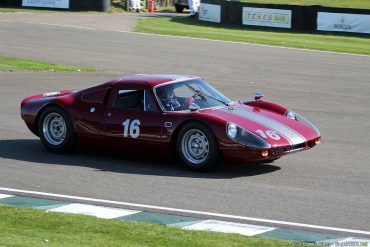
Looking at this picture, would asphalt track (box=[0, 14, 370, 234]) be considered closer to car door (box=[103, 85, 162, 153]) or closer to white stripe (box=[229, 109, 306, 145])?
car door (box=[103, 85, 162, 153])

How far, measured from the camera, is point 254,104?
41.4 feet

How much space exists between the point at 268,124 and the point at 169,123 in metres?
1.37

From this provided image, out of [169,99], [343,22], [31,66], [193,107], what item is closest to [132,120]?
[169,99]

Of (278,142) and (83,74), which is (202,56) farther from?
(278,142)

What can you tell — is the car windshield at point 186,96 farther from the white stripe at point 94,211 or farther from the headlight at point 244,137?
the white stripe at point 94,211

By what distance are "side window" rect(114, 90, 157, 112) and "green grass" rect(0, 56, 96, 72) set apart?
12.4 metres

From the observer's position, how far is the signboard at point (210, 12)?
42156 millimetres


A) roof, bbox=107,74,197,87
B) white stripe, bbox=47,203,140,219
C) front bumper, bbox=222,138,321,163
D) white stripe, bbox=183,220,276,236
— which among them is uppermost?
roof, bbox=107,74,197,87

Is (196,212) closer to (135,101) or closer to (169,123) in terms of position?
(169,123)

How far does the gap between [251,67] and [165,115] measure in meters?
14.6

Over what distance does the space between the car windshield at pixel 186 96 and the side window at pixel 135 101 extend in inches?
5.9

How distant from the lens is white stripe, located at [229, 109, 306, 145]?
1124cm

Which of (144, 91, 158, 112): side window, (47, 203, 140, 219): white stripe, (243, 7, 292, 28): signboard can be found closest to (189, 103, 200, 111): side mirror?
(144, 91, 158, 112): side window

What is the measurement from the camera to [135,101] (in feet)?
39.3
